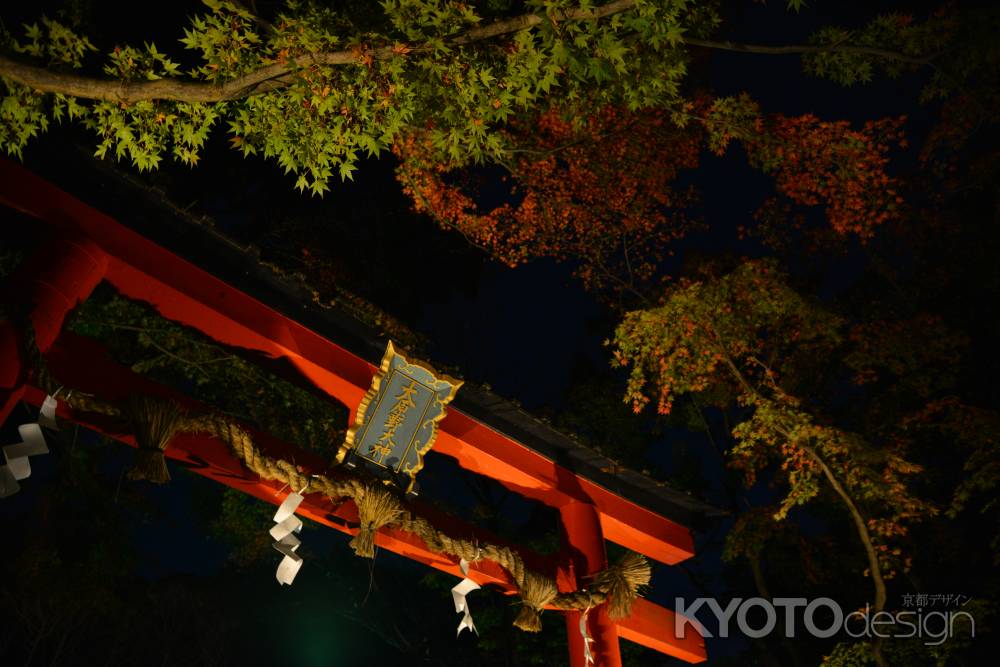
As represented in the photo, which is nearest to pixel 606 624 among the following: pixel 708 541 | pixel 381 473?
pixel 381 473

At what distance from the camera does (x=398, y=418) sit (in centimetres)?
498

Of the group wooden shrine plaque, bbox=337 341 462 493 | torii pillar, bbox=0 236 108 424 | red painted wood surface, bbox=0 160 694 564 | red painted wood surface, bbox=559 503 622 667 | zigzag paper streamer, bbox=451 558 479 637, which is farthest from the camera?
red painted wood surface, bbox=559 503 622 667

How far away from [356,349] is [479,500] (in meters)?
10.4

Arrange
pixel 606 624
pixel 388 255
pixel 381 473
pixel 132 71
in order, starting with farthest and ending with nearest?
pixel 388 255 < pixel 606 624 < pixel 381 473 < pixel 132 71

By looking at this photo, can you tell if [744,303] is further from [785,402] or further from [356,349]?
[356,349]

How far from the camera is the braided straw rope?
3.70 meters

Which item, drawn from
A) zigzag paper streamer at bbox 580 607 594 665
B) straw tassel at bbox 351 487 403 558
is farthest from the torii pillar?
zigzag paper streamer at bbox 580 607 594 665

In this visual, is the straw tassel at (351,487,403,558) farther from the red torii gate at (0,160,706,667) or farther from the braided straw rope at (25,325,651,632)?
the red torii gate at (0,160,706,667)

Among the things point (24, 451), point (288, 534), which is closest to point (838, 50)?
point (288, 534)

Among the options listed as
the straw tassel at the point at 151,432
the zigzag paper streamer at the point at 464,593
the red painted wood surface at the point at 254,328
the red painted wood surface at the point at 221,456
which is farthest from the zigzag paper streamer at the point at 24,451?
the zigzag paper streamer at the point at 464,593

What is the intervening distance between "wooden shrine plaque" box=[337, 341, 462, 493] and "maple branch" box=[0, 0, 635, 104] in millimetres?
2049

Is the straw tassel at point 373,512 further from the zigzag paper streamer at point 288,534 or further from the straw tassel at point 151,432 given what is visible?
the straw tassel at point 151,432

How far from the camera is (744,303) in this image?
29.8ft

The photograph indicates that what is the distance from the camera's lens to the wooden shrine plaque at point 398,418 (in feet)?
15.9
